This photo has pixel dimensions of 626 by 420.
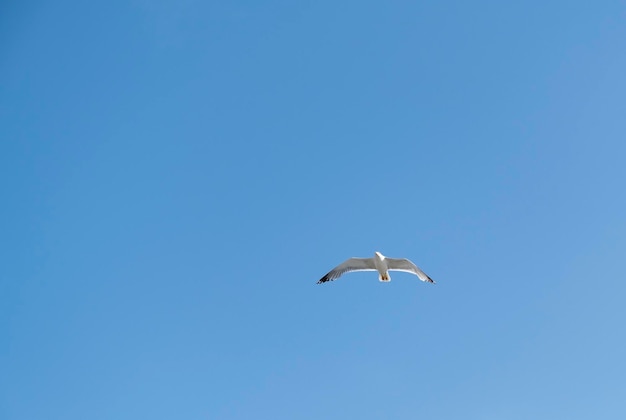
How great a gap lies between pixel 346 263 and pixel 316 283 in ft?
5.21

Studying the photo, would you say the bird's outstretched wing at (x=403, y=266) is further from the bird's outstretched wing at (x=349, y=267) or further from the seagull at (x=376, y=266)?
the bird's outstretched wing at (x=349, y=267)

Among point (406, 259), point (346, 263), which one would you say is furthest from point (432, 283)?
point (346, 263)

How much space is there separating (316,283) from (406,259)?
4069 millimetres

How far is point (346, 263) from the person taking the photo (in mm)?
23266

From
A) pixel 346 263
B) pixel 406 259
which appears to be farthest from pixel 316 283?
pixel 406 259

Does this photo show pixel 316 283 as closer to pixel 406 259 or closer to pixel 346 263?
pixel 346 263

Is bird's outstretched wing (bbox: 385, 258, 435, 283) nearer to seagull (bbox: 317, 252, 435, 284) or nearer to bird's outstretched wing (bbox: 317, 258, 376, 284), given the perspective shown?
seagull (bbox: 317, 252, 435, 284)

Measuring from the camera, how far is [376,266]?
75.4 ft

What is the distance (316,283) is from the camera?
901 inches

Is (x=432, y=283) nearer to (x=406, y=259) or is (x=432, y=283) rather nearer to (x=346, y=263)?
(x=406, y=259)

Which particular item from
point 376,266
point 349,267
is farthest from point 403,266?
point 349,267

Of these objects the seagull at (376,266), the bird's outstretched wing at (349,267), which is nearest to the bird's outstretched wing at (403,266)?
the seagull at (376,266)

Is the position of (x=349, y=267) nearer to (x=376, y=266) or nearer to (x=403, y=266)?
(x=376, y=266)

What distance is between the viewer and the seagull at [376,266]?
74.6 ft
